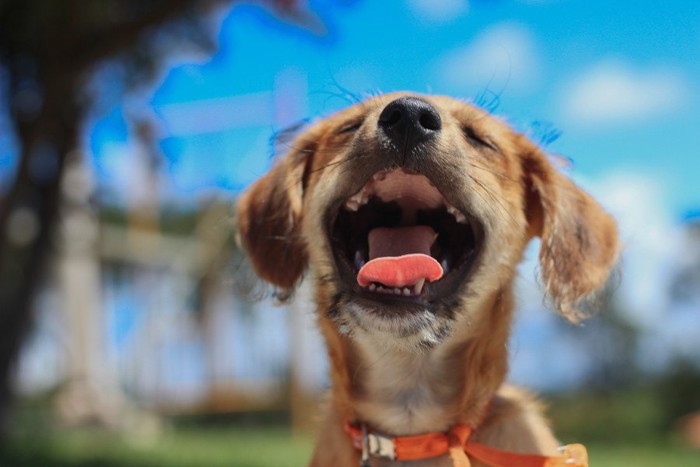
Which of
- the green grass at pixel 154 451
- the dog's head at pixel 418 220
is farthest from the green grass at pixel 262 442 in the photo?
the dog's head at pixel 418 220

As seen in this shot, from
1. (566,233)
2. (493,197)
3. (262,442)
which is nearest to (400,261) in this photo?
(493,197)

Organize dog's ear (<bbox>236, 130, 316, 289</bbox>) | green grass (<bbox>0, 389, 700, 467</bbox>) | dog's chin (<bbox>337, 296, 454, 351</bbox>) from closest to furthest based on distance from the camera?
dog's chin (<bbox>337, 296, 454, 351</bbox>) < dog's ear (<bbox>236, 130, 316, 289</bbox>) < green grass (<bbox>0, 389, 700, 467</bbox>)

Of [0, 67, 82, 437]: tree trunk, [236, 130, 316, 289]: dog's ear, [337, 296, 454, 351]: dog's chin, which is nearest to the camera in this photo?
[337, 296, 454, 351]: dog's chin

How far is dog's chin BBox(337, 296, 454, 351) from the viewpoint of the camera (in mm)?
2744

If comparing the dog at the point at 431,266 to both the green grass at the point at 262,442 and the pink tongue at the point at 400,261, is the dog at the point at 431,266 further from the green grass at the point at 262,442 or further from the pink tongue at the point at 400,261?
the green grass at the point at 262,442

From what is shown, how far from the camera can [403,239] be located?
9.48ft

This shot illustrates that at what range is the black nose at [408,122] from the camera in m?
2.63

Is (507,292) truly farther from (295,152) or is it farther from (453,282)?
(295,152)

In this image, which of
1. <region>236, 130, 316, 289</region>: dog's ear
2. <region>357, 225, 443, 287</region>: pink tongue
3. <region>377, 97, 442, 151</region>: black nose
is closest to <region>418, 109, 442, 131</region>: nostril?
<region>377, 97, 442, 151</region>: black nose

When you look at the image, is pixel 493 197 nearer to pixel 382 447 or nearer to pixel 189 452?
pixel 382 447

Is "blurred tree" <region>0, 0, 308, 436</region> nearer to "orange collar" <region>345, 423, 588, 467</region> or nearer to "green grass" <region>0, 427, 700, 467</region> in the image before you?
"green grass" <region>0, 427, 700, 467</region>

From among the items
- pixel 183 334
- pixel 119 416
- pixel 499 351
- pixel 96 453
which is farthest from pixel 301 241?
pixel 183 334

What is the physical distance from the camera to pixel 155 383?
1633cm

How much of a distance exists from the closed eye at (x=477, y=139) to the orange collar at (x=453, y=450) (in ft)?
3.49
